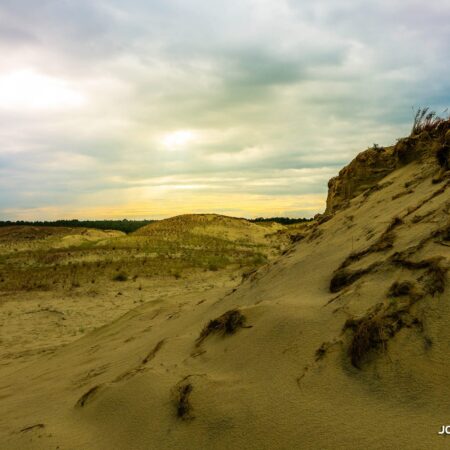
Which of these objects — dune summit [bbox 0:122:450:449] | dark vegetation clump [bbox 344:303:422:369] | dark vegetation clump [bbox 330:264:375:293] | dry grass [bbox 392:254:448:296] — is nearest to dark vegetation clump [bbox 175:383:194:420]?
dune summit [bbox 0:122:450:449]

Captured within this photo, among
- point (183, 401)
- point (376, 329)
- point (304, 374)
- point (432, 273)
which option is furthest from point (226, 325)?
point (432, 273)

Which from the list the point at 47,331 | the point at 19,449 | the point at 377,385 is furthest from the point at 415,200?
the point at 47,331

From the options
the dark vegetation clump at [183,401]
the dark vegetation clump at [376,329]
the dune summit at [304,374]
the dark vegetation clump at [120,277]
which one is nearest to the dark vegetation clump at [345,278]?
the dune summit at [304,374]

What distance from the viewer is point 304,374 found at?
8.36 ft

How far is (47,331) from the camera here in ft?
30.8

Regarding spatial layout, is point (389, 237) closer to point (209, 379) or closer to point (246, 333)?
point (246, 333)

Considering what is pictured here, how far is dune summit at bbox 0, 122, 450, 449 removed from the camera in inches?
84.7

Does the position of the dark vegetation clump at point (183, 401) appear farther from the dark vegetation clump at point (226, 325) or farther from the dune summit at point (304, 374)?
the dark vegetation clump at point (226, 325)

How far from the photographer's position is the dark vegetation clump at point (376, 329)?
2480 mm

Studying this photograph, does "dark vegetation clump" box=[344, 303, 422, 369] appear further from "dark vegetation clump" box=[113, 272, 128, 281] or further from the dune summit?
"dark vegetation clump" box=[113, 272, 128, 281]

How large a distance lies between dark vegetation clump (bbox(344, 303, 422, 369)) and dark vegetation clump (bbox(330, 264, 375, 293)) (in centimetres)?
80

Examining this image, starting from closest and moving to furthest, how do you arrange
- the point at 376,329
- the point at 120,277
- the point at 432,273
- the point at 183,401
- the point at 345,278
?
the point at 376,329 → the point at 183,401 → the point at 432,273 → the point at 345,278 → the point at 120,277

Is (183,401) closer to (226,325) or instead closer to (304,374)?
(304,374)

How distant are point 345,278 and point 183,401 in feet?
5.72
